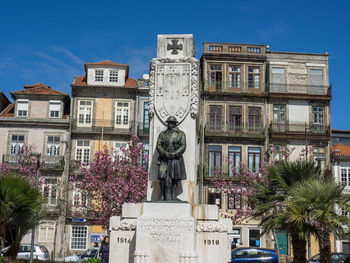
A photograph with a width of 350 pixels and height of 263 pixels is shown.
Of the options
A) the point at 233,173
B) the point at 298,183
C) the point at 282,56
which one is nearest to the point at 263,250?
the point at 298,183

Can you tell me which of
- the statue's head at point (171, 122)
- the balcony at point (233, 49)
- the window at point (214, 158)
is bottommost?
the statue's head at point (171, 122)

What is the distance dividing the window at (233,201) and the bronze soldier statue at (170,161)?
24322mm

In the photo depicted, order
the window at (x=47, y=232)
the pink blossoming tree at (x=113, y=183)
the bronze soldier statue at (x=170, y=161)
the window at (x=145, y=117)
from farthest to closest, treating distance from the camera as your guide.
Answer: the window at (x=145, y=117), the window at (x=47, y=232), the pink blossoming tree at (x=113, y=183), the bronze soldier statue at (x=170, y=161)

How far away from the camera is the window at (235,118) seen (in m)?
43.2

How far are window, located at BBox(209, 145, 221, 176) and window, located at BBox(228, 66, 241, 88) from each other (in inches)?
225

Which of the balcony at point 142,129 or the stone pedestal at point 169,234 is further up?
the balcony at point 142,129

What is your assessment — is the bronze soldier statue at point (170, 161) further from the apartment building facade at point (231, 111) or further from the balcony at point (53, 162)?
the balcony at point (53, 162)

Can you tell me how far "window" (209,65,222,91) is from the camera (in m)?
43.8

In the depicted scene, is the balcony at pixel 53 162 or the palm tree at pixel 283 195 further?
the balcony at pixel 53 162

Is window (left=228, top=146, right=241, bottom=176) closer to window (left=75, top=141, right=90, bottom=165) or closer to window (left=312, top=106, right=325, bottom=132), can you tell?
window (left=312, top=106, right=325, bottom=132)

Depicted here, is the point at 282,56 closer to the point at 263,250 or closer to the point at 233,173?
the point at 233,173

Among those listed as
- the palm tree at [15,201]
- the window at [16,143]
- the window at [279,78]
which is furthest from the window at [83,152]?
the palm tree at [15,201]

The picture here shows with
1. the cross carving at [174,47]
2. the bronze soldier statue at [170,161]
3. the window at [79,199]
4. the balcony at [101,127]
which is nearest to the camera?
the bronze soldier statue at [170,161]

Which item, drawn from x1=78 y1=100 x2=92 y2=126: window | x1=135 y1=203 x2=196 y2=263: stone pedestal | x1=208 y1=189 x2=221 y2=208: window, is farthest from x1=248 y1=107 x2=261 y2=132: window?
x1=135 y1=203 x2=196 y2=263: stone pedestal
